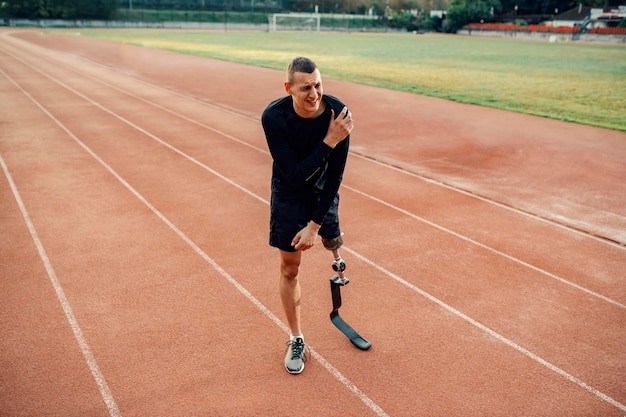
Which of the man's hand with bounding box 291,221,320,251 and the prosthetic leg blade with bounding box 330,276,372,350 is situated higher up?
the man's hand with bounding box 291,221,320,251

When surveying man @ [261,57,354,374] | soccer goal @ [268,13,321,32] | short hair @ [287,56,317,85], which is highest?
soccer goal @ [268,13,321,32]

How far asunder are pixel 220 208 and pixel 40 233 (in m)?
2.42

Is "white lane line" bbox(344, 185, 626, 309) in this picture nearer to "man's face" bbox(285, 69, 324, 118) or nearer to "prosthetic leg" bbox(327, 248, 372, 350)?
"prosthetic leg" bbox(327, 248, 372, 350)

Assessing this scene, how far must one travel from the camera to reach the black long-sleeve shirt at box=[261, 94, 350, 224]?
340 cm

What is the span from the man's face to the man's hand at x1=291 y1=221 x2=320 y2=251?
0.83m

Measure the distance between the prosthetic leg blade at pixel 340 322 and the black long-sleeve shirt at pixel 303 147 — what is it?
0.92 metres

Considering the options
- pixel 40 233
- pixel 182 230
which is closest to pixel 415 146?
pixel 182 230

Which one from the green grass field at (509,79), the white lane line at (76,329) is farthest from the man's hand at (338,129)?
the green grass field at (509,79)

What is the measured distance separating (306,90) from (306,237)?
41.0 inches

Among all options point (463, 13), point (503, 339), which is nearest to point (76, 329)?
point (503, 339)

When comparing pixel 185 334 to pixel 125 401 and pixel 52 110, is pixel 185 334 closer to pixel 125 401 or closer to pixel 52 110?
pixel 125 401

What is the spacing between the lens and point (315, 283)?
5406 mm

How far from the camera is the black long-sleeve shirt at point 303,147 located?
3404mm

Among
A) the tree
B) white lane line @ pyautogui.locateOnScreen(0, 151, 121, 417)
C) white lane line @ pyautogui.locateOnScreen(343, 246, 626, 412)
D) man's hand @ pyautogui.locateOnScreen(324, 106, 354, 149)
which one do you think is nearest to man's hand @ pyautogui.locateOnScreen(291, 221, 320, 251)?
man's hand @ pyautogui.locateOnScreen(324, 106, 354, 149)
